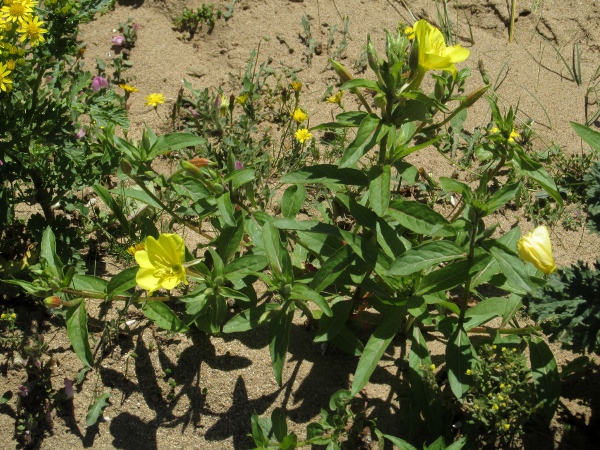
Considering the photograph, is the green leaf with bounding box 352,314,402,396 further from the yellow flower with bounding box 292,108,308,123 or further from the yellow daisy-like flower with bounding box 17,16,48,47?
the yellow daisy-like flower with bounding box 17,16,48,47

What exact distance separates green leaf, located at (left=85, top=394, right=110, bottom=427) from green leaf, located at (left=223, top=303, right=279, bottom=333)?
0.76 meters

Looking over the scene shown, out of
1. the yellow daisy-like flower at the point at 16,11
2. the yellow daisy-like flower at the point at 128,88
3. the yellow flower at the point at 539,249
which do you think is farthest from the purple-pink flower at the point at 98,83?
the yellow flower at the point at 539,249

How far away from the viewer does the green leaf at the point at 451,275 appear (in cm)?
247

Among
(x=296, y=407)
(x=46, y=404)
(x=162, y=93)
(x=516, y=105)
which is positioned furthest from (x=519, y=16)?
(x=46, y=404)

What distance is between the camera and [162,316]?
8.95ft

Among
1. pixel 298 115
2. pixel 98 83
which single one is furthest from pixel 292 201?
pixel 98 83

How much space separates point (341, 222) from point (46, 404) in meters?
1.80

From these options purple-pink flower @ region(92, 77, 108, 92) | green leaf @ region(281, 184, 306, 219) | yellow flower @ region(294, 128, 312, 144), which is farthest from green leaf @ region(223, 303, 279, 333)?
purple-pink flower @ region(92, 77, 108, 92)

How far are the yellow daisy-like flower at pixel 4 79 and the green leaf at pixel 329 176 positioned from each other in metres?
1.32

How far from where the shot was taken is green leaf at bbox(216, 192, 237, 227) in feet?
8.72

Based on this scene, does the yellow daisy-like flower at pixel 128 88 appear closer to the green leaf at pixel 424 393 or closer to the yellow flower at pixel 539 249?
the green leaf at pixel 424 393

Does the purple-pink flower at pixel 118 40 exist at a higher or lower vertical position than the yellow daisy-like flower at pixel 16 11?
higher

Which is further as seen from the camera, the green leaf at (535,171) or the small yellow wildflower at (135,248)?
the small yellow wildflower at (135,248)

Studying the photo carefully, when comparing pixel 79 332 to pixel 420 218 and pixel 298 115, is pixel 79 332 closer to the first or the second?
pixel 420 218
